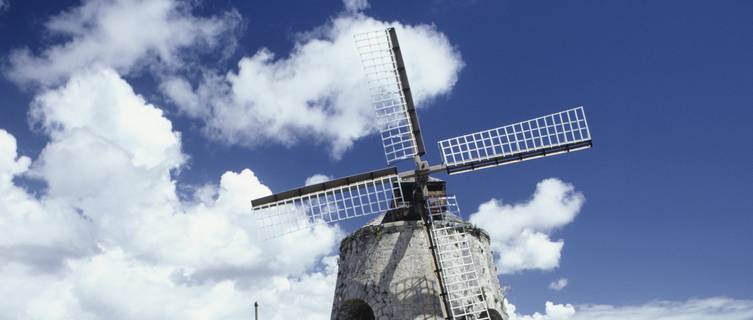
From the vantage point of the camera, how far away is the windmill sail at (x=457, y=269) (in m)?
18.4

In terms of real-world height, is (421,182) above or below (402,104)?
below

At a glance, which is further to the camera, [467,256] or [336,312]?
[336,312]

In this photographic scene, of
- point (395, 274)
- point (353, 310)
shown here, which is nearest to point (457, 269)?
point (395, 274)

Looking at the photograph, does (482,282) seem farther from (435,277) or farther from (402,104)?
(402,104)

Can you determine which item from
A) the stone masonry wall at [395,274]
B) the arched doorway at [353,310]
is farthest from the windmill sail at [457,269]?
the arched doorway at [353,310]

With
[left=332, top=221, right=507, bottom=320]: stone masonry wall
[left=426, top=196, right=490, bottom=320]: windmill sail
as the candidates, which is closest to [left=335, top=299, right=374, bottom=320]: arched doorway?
[left=332, top=221, right=507, bottom=320]: stone masonry wall

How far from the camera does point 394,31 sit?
67.9 feet

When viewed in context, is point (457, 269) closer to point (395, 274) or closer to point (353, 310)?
point (395, 274)

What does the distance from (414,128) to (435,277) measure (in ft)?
16.0

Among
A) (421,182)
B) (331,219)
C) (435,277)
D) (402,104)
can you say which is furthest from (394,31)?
(435,277)

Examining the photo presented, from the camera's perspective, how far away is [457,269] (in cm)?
1880

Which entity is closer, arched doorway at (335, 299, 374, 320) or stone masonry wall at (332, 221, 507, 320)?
stone masonry wall at (332, 221, 507, 320)

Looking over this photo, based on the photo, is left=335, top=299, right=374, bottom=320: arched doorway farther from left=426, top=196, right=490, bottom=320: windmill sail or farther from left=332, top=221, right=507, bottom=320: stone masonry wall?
left=426, top=196, right=490, bottom=320: windmill sail

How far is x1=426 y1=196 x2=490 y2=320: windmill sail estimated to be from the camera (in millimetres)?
18359
